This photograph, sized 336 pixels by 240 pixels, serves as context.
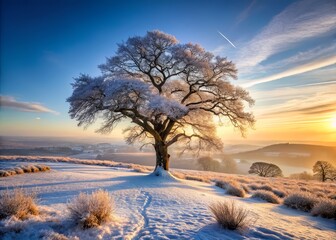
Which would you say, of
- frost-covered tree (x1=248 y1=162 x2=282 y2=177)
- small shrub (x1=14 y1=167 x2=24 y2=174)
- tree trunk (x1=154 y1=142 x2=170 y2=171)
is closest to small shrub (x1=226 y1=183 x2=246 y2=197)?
tree trunk (x1=154 y1=142 x2=170 y2=171)

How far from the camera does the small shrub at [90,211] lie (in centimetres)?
458

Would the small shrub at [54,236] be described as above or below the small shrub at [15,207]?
below

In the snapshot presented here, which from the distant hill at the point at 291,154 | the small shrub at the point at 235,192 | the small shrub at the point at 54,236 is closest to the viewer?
the small shrub at the point at 54,236

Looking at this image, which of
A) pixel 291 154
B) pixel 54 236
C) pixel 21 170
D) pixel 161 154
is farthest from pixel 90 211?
pixel 291 154

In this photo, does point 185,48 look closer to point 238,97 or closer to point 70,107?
point 238,97

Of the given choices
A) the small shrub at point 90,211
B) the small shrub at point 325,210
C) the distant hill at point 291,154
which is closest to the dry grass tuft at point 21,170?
the small shrub at point 90,211

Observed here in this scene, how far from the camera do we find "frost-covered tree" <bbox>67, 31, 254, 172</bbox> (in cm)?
1308

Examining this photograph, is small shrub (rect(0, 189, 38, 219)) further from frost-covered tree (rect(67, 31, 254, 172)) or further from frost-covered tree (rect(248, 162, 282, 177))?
frost-covered tree (rect(248, 162, 282, 177))

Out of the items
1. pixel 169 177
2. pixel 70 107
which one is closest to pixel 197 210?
pixel 169 177

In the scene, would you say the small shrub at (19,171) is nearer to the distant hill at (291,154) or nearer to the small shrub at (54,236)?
the small shrub at (54,236)

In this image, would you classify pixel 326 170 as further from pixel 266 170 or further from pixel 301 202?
pixel 301 202

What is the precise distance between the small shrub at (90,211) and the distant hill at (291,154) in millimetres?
92751

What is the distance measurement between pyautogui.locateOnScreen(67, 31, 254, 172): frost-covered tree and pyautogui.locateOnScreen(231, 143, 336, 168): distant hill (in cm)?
8177

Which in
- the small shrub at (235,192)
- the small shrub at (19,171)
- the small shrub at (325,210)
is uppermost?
the small shrub at (325,210)
